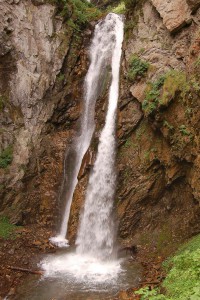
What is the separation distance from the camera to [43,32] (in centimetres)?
1442

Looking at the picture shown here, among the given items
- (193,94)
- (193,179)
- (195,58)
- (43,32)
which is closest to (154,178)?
(193,179)

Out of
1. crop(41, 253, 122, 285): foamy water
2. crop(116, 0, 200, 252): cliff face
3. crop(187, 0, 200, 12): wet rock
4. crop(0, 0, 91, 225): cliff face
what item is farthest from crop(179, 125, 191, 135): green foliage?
crop(0, 0, 91, 225): cliff face

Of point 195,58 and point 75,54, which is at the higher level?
point 75,54

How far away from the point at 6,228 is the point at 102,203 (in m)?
3.92

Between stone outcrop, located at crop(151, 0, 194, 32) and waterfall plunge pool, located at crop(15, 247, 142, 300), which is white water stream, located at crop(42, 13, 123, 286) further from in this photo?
stone outcrop, located at crop(151, 0, 194, 32)

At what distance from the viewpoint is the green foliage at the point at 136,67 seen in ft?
40.0

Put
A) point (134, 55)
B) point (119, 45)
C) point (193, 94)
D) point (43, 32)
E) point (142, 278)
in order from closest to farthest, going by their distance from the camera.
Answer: point (142, 278) → point (193, 94) → point (134, 55) → point (43, 32) → point (119, 45)

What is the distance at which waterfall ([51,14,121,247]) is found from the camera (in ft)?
42.4

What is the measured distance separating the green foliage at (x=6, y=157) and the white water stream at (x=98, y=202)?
3007 mm

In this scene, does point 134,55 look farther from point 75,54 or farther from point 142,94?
point 75,54

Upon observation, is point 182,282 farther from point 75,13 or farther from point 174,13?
point 75,13

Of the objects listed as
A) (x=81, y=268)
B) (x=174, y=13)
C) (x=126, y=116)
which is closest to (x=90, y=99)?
(x=126, y=116)

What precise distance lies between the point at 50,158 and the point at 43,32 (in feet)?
20.5

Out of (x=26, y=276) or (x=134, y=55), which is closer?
(x=26, y=276)
